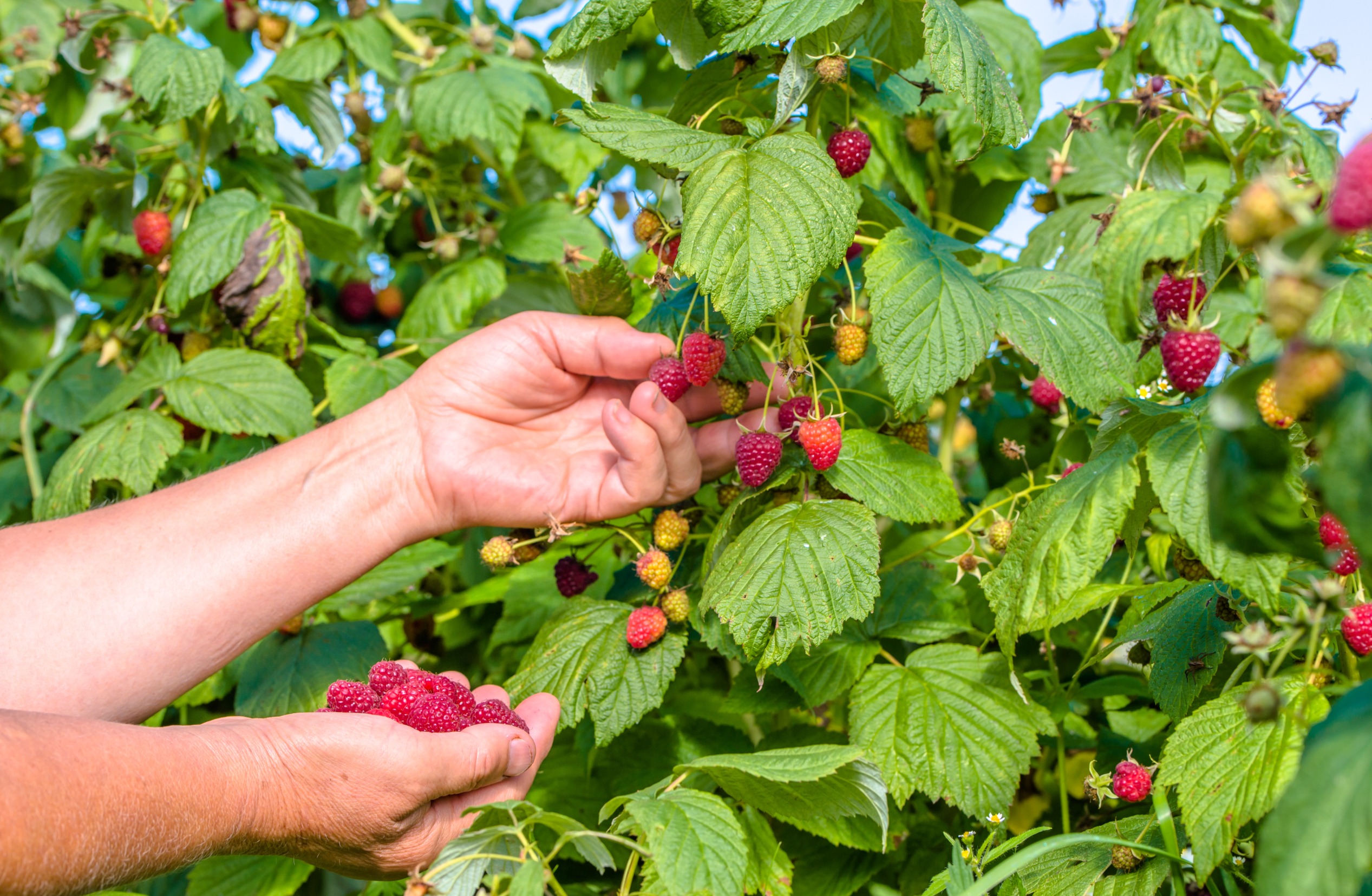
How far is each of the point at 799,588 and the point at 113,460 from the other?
1209 millimetres

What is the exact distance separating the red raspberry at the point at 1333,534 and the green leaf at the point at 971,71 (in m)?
0.47

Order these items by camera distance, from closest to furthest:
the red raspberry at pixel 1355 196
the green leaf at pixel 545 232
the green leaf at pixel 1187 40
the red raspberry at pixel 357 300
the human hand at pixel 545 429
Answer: the red raspberry at pixel 1355 196
the human hand at pixel 545 429
the green leaf at pixel 1187 40
the green leaf at pixel 545 232
the red raspberry at pixel 357 300

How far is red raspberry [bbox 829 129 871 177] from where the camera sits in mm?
1115

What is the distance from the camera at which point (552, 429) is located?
1.46 m

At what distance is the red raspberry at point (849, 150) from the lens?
1115mm

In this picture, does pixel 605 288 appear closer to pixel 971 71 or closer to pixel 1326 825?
pixel 971 71

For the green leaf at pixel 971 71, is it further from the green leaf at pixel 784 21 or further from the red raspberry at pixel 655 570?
the red raspberry at pixel 655 570

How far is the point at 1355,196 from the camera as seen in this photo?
0.42m

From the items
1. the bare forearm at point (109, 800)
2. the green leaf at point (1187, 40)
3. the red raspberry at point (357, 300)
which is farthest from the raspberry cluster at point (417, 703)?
the red raspberry at point (357, 300)

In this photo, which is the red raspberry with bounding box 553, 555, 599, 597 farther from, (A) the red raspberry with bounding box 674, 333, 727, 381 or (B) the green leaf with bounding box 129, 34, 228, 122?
(B) the green leaf with bounding box 129, 34, 228, 122

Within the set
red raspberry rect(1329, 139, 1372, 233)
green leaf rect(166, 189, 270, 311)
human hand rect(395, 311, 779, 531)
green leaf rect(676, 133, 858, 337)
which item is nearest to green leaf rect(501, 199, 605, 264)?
green leaf rect(166, 189, 270, 311)

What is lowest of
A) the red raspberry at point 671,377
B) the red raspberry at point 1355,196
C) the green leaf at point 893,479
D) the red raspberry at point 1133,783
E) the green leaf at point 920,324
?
the red raspberry at point 1133,783

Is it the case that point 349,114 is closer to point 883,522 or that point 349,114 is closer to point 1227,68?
point 883,522

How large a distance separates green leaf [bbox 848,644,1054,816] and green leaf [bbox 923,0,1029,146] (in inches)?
23.5
